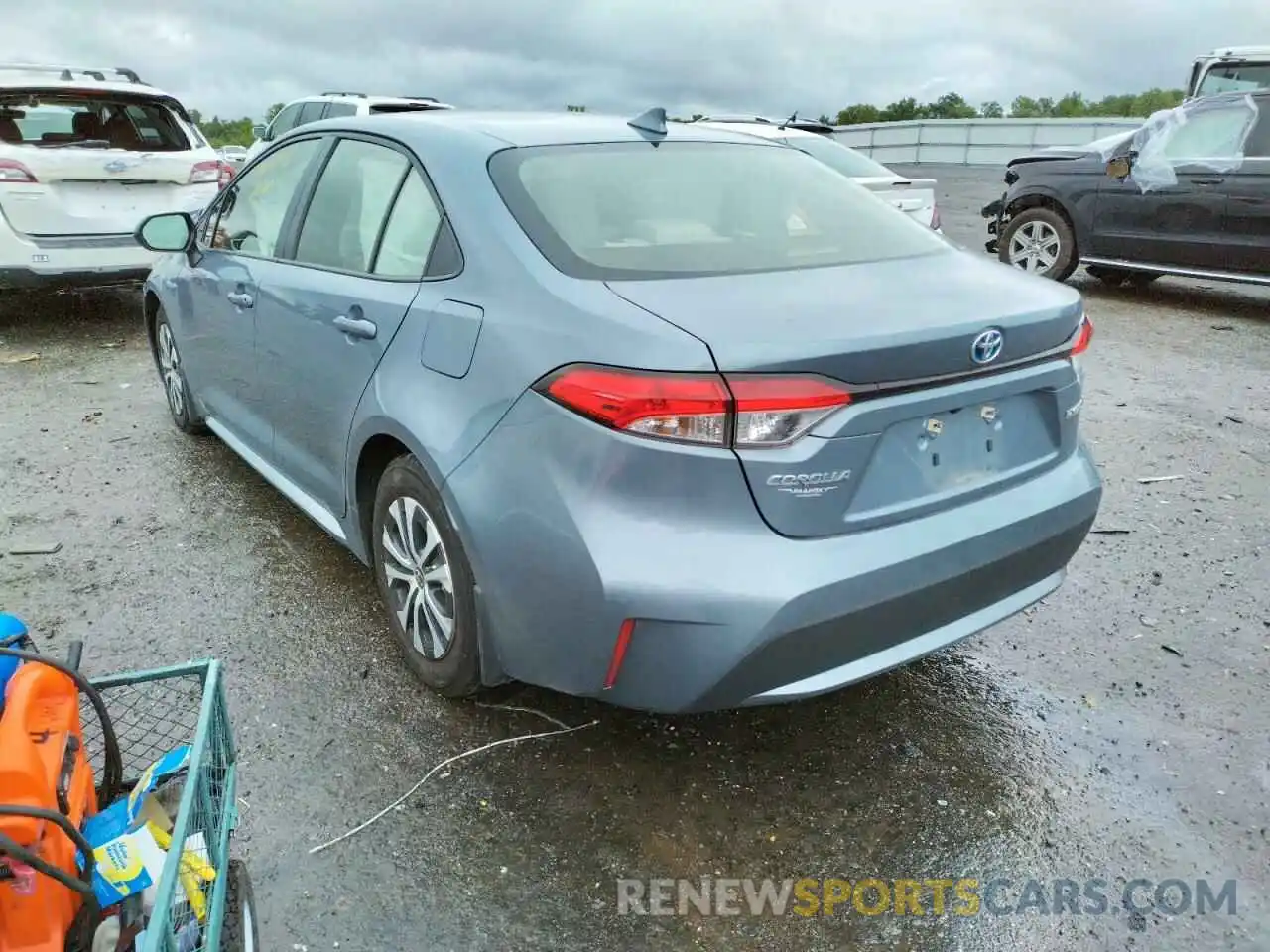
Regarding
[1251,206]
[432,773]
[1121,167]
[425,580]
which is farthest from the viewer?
[1121,167]

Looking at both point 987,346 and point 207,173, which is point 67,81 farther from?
point 987,346

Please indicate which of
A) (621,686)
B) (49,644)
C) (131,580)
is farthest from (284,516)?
(621,686)

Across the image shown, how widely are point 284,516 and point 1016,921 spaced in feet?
10.3

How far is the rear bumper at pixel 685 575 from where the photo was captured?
6.95 ft

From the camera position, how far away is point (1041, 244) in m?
9.19

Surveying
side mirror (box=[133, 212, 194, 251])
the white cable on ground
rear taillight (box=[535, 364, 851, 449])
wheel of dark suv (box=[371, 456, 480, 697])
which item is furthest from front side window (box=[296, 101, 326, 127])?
rear taillight (box=[535, 364, 851, 449])

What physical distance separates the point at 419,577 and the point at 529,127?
1.41 meters

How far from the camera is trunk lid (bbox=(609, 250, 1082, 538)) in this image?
212cm

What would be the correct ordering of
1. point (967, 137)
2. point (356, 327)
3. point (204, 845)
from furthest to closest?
point (967, 137), point (356, 327), point (204, 845)

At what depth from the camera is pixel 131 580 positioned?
3623mm

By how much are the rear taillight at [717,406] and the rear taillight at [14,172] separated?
19.9ft

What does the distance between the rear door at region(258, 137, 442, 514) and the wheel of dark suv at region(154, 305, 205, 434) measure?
1411 mm

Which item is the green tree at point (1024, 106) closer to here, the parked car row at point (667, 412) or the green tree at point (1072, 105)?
the green tree at point (1072, 105)

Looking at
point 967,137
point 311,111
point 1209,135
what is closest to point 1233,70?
point 1209,135
